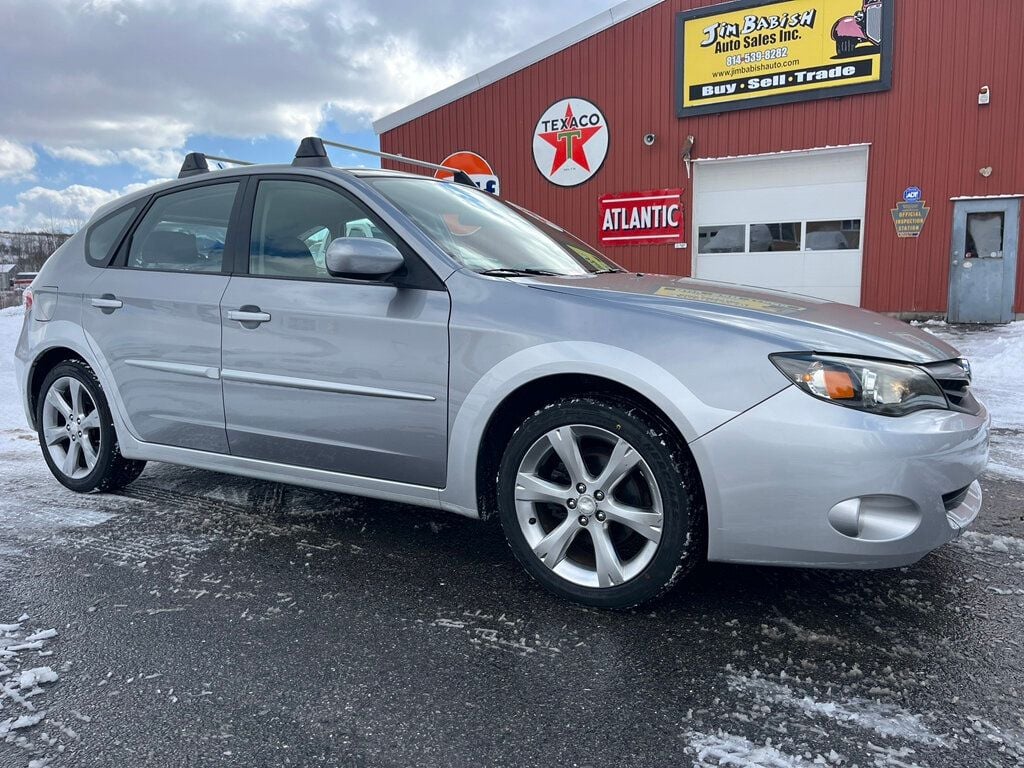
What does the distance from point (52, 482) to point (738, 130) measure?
12.3 m

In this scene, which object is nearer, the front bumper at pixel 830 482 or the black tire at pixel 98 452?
the front bumper at pixel 830 482

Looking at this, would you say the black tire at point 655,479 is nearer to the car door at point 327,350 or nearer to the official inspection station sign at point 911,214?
the car door at point 327,350

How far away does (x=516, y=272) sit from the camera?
9.73ft

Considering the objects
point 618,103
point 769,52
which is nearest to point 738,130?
point 769,52

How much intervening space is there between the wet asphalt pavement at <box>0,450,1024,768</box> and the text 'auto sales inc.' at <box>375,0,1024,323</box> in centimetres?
1068

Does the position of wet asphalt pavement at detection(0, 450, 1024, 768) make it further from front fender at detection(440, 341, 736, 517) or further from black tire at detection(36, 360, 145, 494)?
black tire at detection(36, 360, 145, 494)

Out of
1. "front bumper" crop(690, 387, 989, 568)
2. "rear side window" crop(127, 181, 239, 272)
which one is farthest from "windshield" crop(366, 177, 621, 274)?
"front bumper" crop(690, 387, 989, 568)

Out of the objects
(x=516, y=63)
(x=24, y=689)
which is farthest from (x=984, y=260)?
(x=24, y=689)

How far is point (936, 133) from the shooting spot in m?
12.2

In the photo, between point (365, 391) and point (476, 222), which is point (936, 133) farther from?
point (365, 391)

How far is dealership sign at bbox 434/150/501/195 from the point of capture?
1569cm

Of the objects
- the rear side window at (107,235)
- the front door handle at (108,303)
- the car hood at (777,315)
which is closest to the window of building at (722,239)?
the car hood at (777,315)

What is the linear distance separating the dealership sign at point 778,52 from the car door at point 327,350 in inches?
467

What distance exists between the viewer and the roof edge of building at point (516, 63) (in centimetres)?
1395
